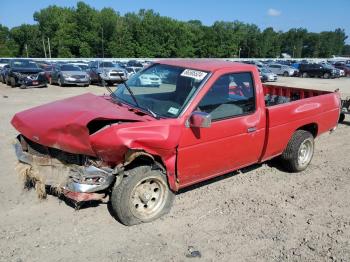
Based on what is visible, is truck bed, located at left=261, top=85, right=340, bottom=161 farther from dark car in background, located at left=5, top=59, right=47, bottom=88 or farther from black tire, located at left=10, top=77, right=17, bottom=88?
black tire, located at left=10, top=77, right=17, bottom=88

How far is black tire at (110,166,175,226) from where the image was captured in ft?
13.7

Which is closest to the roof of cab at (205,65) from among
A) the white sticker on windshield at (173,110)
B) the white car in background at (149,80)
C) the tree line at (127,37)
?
the white car in background at (149,80)

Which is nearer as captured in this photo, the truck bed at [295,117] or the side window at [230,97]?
the side window at [230,97]

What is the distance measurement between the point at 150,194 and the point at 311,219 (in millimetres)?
2042

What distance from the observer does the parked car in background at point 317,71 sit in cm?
3997

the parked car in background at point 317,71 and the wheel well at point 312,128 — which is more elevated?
the wheel well at point 312,128

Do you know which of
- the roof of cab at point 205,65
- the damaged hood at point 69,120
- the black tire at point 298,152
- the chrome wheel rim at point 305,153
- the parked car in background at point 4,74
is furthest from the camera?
the parked car in background at point 4,74

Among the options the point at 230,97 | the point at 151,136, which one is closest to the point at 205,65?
the point at 230,97

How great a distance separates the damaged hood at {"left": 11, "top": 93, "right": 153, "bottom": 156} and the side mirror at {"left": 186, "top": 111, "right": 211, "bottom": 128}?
0.48 metres

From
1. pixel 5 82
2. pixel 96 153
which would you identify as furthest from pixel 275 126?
Answer: pixel 5 82

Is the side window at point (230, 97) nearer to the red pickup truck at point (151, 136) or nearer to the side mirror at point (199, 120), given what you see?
the red pickup truck at point (151, 136)

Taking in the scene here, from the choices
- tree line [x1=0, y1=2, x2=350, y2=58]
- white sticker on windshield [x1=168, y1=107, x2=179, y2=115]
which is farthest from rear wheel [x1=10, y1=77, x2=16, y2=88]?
tree line [x1=0, y1=2, x2=350, y2=58]

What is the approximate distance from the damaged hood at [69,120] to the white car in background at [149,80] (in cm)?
66

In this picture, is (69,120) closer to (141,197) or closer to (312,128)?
(141,197)
